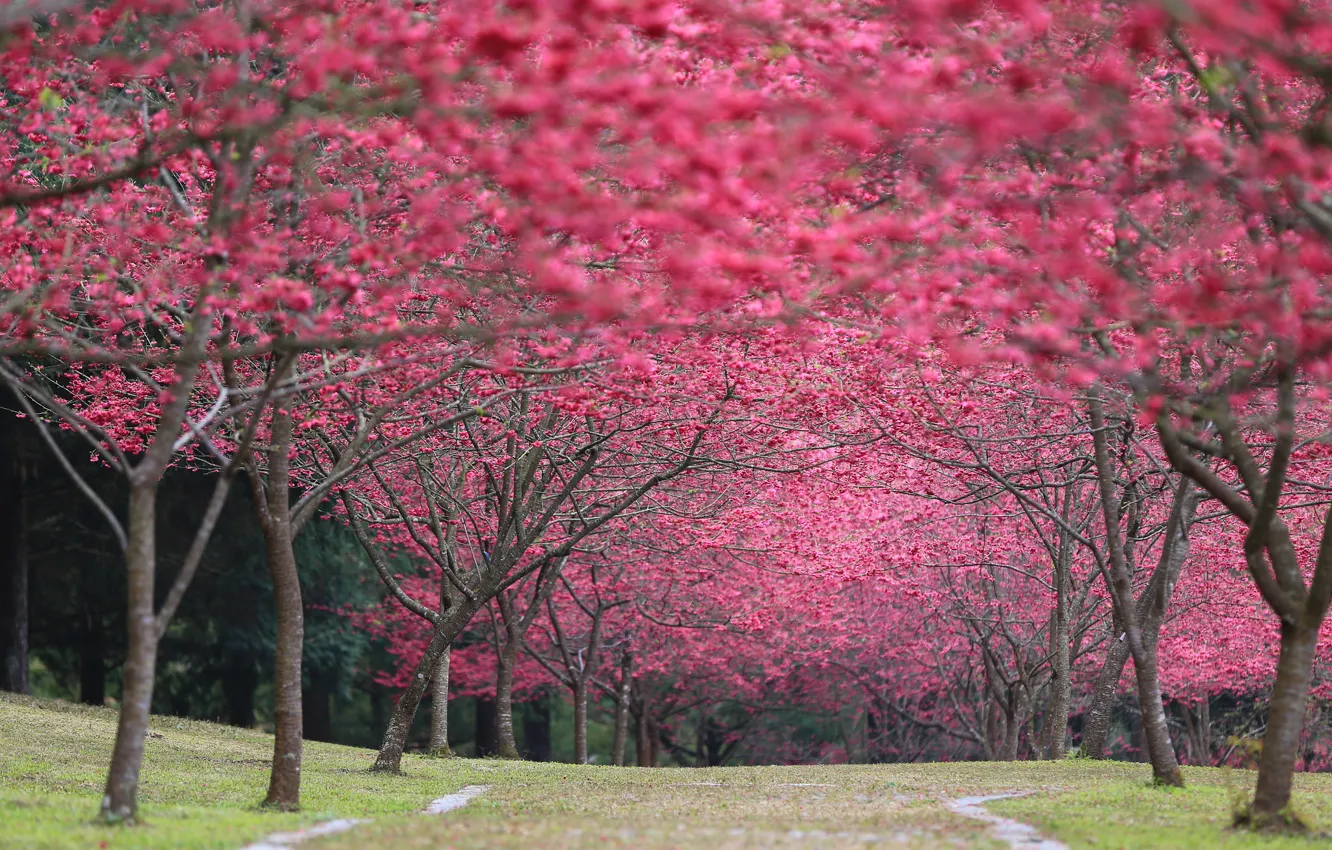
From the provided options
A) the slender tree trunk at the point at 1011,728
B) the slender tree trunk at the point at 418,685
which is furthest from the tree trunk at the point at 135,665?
the slender tree trunk at the point at 1011,728

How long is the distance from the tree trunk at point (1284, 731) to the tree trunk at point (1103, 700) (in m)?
10.6

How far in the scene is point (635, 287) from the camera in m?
12.1

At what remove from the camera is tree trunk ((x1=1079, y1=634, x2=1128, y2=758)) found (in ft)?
64.8

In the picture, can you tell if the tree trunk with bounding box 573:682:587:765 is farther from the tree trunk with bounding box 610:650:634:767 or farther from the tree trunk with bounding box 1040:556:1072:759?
the tree trunk with bounding box 1040:556:1072:759

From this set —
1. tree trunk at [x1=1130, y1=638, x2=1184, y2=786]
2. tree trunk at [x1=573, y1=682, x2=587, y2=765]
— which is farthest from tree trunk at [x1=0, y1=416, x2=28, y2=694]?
tree trunk at [x1=1130, y1=638, x2=1184, y2=786]

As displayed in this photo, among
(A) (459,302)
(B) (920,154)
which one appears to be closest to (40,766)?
(A) (459,302)

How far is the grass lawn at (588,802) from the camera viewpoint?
28.1 feet

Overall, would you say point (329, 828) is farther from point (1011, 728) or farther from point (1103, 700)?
point (1011, 728)

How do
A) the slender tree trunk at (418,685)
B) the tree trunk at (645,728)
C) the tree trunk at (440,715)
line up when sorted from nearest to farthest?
the slender tree trunk at (418,685)
the tree trunk at (440,715)
the tree trunk at (645,728)

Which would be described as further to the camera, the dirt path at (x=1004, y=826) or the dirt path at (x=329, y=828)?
the dirt path at (x=1004, y=826)

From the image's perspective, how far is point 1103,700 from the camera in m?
20.3

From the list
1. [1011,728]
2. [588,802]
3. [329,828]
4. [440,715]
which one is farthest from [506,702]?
[329,828]

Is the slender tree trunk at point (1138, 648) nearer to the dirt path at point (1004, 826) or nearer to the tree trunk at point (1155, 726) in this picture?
the tree trunk at point (1155, 726)

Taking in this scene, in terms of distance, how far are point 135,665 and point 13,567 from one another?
1881 cm
